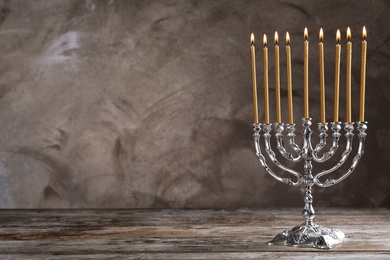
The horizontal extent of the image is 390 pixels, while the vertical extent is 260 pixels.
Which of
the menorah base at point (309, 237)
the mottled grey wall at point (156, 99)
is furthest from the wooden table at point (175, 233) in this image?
the mottled grey wall at point (156, 99)

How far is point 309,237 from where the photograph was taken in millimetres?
1762

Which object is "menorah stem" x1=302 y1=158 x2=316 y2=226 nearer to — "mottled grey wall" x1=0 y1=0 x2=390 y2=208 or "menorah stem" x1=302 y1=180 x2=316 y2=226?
"menorah stem" x1=302 y1=180 x2=316 y2=226

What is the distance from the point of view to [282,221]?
Answer: 7.11 ft

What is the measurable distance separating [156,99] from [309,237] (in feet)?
3.73

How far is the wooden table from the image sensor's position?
1678 mm

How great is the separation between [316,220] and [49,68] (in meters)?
1.27

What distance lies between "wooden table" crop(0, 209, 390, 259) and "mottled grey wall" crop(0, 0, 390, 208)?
0.99 ft

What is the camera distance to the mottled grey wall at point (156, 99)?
2.70m

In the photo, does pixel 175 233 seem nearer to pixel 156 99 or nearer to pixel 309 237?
pixel 309 237

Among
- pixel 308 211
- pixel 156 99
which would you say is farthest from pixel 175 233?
pixel 156 99

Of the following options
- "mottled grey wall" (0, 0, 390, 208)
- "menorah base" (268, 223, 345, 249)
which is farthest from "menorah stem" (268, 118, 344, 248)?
"mottled grey wall" (0, 0, 390, 208)

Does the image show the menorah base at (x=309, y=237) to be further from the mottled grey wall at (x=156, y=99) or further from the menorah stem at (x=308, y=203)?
the mottled grey wall at (x=156, y=99)

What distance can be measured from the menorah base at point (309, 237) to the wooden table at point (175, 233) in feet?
0.09

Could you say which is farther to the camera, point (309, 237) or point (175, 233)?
point (175, 233)
